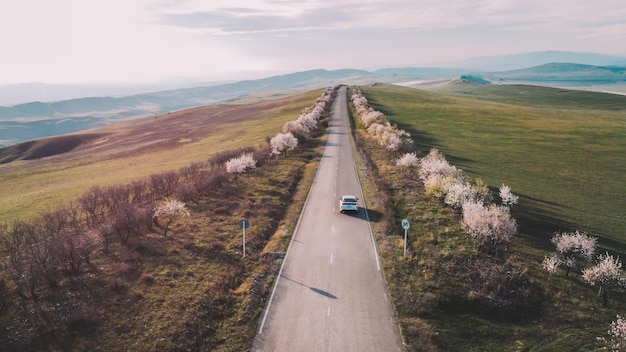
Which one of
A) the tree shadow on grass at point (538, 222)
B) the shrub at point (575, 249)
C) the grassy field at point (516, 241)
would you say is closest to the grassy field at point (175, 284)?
the grassy field at point (516, 241)

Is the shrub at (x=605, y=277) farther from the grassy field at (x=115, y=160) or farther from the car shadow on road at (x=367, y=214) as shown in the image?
the grassy field at (x=115, y=160)

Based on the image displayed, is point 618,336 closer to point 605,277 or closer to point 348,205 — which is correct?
point 605,277

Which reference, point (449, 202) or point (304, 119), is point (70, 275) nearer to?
point (449, 202)

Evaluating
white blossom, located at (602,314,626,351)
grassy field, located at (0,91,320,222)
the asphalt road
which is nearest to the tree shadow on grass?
white blossom, located at (602,314,626,351)

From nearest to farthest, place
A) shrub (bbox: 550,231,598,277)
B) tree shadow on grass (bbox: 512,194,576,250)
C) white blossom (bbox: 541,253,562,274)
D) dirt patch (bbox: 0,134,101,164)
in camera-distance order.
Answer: white blossom (bbox: 541,253,562,274)
shrub (bbox: 550,231,598,277)
tree shadow on grass (bbox: 512,194,576,250)
dirt patch (bbox: 0,134,101,164)

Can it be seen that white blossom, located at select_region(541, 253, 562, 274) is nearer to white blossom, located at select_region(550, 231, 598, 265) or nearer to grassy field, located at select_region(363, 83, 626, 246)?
white blossom, located at select_region(550, 231, 598, 265)
